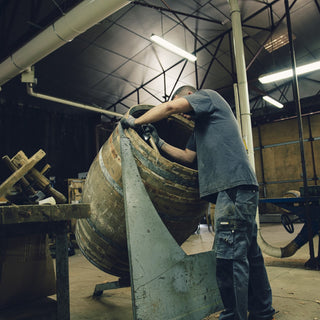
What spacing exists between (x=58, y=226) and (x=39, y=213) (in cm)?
25

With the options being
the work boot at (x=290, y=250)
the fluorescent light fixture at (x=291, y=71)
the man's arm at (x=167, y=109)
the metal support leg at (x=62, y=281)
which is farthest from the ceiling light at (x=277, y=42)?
→ the metal support leg at (x=62, y=281)

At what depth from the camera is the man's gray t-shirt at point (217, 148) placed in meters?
2.03

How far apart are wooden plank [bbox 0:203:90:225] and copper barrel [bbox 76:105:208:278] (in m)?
0.45

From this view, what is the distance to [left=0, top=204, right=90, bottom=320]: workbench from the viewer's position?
1544 millimetres

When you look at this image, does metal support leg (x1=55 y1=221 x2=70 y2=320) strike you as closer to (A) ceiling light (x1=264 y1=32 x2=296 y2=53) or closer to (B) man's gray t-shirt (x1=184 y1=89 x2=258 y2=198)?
(B) man's gray t-shirt (x1=184 y1=89 x2=258 y2=198)

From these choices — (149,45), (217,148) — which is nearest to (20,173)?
(217,148)

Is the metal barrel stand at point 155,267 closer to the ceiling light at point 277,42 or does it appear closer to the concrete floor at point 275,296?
the concrete floor at point 275,296

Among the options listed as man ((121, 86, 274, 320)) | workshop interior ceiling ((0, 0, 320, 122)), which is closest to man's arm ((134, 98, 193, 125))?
man ((121, 86, 274, 320))

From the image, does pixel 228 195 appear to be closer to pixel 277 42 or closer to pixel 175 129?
pixel 175 129

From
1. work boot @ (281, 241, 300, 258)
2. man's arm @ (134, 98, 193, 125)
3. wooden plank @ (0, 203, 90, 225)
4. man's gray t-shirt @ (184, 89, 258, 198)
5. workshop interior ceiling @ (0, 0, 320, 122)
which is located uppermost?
workshop interior ceiling @ (0, 0, 320, 122)

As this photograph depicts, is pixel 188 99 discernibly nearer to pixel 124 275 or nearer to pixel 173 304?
pixel 173 304

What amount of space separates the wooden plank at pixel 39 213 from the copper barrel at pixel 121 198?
0.45 metres

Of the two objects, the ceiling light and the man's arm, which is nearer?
the man's arm

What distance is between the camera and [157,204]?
2102mm
